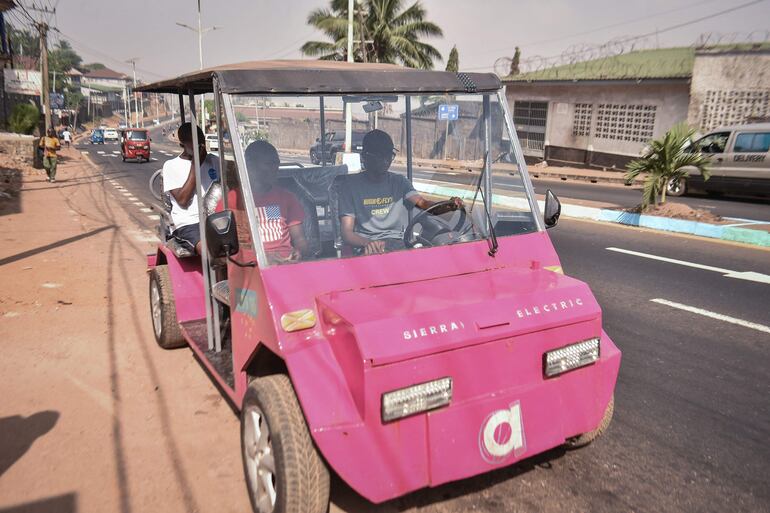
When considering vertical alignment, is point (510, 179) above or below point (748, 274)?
above

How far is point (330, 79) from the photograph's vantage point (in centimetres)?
321

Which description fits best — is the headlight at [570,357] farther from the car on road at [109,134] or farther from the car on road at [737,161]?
the car on road at [109,134]

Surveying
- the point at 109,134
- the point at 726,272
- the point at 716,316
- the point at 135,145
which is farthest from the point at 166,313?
the point at 109,134

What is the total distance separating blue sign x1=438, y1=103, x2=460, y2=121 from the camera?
142 inches

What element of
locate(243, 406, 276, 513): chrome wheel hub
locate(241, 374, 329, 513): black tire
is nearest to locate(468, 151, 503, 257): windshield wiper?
locate(241, 374, 329, 513): black tire

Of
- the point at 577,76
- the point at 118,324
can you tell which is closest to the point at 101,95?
the point at 577,76

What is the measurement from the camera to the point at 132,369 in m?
4.75

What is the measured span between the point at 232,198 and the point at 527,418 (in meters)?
1.90

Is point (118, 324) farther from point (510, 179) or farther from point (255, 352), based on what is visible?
point (510, 179)

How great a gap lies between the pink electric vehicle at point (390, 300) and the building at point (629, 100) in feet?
→ 80.2

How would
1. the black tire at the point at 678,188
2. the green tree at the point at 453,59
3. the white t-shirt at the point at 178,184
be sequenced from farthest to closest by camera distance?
the green tree at the point at 453,59, the black tire at the point at 678,188, the white t-shirt at the point at 178,184

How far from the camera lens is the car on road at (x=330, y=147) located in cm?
376

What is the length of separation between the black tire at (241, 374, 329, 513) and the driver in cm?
101

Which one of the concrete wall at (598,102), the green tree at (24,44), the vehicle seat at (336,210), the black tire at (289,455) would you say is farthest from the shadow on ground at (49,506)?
the green tree at (24,44)
